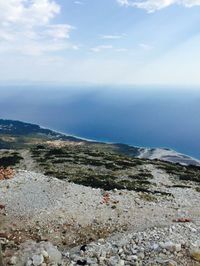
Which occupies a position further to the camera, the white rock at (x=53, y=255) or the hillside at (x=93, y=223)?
the hillside at (x=93, y=223)

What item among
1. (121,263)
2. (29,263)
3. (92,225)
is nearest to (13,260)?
(29,263)

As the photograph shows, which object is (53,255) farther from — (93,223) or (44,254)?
(93,223)

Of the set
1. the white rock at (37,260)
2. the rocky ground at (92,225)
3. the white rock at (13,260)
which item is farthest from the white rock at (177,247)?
the white rock at (13,260)

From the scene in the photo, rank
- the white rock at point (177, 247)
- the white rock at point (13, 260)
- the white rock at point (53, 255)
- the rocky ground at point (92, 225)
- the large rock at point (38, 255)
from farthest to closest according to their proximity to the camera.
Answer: the white rock at point (177, 247) < the rocky ground at point (92, 225) < the white rock at point (53, 255) < the white rock at point (13, 260) < the large rock at point (38, 255)

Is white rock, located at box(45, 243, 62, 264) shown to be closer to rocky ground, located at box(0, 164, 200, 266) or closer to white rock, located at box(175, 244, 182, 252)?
rocky ground, located at box(0, 164, 200, 266)

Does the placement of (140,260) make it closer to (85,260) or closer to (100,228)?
(85,260)

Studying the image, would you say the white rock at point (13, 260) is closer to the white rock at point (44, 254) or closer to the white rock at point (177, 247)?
the white rock at point (44, 254)

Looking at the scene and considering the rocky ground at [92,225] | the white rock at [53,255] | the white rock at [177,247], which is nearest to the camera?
the white rock at [53,255]

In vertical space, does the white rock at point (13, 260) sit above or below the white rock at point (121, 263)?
below

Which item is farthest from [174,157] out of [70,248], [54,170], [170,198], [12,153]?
[70,248]

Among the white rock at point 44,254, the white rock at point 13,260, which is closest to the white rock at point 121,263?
the white rock at point 44,254
